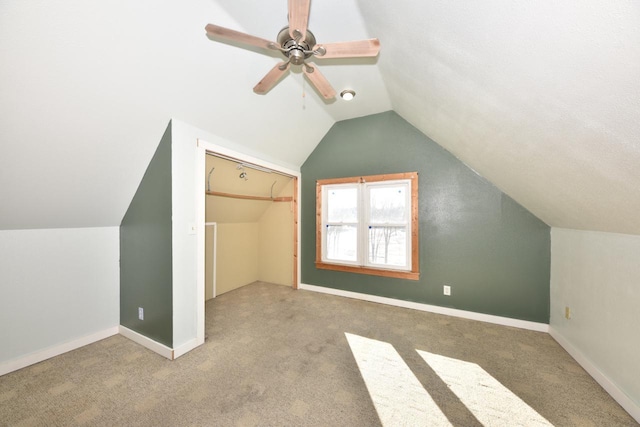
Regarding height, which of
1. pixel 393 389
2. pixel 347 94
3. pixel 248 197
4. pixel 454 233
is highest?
pixel 347 94

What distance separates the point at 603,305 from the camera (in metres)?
1.85

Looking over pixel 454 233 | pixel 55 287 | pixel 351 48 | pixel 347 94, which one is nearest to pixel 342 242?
pixel 454 233

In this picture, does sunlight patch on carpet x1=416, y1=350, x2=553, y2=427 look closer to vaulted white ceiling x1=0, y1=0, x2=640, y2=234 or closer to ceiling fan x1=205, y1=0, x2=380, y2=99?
vaulted white ceiling x1=0, y1=0, x2=640, y2=234

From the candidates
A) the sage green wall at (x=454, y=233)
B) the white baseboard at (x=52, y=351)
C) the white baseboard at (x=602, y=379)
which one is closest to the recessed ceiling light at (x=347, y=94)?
the sage green wall at (x=454, y=233)

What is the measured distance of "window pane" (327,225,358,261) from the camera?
Result: 379 centimetres

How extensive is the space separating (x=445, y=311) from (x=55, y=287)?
4.41 meters

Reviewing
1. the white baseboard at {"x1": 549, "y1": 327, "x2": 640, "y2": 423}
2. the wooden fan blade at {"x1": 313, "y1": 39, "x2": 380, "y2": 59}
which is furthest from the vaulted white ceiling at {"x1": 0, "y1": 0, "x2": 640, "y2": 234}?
the white baseboard at {"x1": 549, "y1": 327, "x2": 640, "y2": 423}

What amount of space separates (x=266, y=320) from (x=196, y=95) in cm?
260

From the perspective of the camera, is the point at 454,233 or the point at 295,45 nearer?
the point at 295,45

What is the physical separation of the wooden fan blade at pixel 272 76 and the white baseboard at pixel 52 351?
120 inches

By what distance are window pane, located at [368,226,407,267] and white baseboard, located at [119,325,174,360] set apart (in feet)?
8.91

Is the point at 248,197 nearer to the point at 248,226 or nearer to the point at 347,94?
the point at 248,226

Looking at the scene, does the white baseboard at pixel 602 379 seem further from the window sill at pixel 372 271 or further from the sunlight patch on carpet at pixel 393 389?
the window sill at pixel 372 271

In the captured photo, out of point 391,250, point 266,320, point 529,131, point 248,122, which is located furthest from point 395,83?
point 266,320
